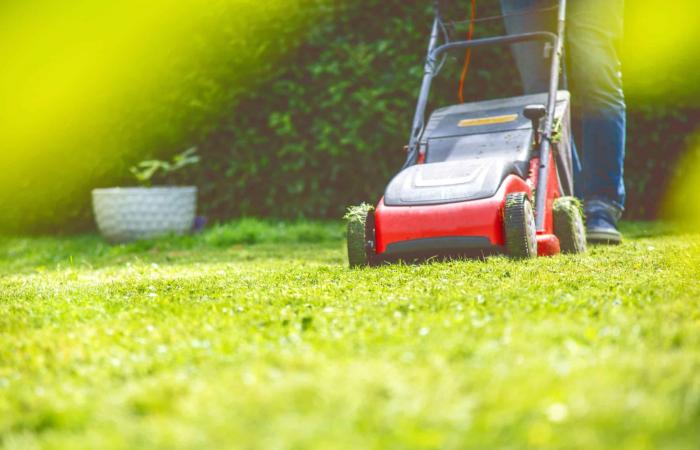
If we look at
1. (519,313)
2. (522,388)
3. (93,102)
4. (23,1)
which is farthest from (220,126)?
(522,388)

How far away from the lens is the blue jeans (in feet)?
12.2

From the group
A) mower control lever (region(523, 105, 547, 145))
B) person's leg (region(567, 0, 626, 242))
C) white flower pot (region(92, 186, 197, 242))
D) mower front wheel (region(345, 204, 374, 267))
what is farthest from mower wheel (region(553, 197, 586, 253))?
white flower pot (region(92, 186, 197, 242))

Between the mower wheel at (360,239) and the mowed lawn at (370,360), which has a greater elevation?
the mowed lawn at (370,360)

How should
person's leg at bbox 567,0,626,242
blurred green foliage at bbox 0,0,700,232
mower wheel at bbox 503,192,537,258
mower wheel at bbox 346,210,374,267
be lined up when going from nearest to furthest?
mower wheel at bbox 503,192,537,258, mower wheel at bbox 346,210,374,267, person's leg at bbox 567,0,626,242, blurred green foliage at bbox 0,0,700,232

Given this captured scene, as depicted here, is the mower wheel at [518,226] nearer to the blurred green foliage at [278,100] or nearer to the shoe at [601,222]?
the shoe at [601,222]

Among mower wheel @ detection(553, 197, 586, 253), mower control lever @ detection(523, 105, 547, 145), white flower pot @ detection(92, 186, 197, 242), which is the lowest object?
white flower pot @ detection(92, 186, 197, 242)

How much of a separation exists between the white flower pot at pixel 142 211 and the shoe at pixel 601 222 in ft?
10.2

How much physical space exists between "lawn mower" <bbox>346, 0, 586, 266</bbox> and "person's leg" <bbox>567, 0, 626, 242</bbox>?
11 cm

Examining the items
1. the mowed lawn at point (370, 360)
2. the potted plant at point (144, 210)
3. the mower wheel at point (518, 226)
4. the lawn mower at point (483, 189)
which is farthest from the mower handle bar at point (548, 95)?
the potted plant at point (144, 210)

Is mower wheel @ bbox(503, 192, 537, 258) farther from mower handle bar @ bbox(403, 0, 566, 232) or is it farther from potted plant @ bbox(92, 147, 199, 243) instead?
potted plant @ bbox(92, 147, 199, 243)

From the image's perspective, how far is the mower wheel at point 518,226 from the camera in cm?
295

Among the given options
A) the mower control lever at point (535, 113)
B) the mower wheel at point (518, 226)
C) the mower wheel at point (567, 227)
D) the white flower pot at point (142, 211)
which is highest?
the mower control lever at point (535, 113)

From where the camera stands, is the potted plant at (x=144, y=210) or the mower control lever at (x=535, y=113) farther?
the potted plant at (x=144, y=210)

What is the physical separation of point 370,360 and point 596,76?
264 centimetres
